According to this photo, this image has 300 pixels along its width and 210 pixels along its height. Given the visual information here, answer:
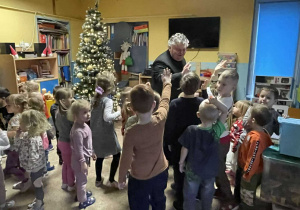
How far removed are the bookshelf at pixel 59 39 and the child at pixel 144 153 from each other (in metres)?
4.88

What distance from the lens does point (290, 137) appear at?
5.97ft

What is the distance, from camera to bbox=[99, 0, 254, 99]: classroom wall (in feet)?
17.1

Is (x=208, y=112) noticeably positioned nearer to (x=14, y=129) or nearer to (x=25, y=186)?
(x=14, y=129)

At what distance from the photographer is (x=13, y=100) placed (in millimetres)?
2488

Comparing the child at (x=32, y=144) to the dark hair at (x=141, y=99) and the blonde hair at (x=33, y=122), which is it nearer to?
the blonde hair at (x=33, y=122)

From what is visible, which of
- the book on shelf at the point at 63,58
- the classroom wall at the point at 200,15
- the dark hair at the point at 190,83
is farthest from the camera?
the book on shelf at the point at 63,58

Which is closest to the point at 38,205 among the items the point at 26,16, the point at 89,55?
the point at 89,55

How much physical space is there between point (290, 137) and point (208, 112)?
687 mm

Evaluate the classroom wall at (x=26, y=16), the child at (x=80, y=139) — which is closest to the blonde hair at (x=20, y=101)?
the child at (x=80, y=139)

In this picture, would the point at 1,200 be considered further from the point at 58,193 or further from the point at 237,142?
the point at 237,142

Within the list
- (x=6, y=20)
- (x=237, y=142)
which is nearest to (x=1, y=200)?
(x=237, y=142)

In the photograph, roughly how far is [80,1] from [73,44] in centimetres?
128

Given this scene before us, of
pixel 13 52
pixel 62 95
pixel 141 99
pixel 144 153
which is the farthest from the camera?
pixel 13 52

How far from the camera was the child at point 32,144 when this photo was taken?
203cm
